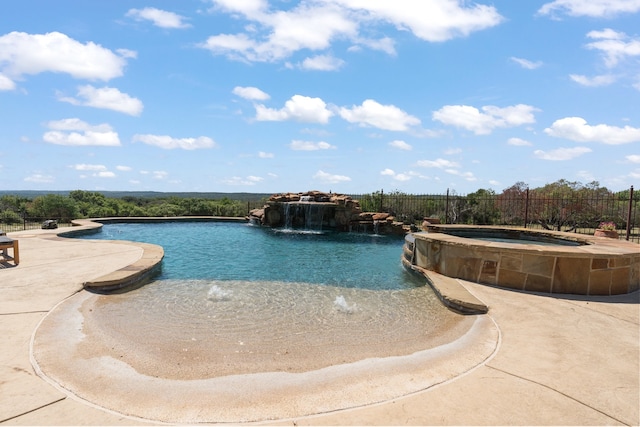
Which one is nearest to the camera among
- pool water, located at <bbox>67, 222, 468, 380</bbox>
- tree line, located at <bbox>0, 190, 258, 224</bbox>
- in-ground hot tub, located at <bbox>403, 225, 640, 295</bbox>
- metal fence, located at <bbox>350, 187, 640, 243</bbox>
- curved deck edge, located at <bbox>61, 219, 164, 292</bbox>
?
pool water, located at <bbox>67, 222, 468, 380</bbox>

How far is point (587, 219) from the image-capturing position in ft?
55.9

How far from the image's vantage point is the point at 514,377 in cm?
342

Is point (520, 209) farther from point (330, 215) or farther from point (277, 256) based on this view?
point (277, 256)

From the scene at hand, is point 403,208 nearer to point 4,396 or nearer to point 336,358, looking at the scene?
point 336,358

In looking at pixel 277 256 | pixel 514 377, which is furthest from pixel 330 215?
pixel 514 377

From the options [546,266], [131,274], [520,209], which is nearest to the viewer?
[546,266]

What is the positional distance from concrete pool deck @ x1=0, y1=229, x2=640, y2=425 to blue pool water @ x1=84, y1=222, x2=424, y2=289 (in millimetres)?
2838

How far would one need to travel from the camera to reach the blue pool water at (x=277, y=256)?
824 cm

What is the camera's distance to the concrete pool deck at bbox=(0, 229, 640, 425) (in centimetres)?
279

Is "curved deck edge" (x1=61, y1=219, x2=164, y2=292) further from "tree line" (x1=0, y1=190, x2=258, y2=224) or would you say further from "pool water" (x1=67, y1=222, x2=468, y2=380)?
"tree line" (x1=0, y1=190, x2=258, y2=224)

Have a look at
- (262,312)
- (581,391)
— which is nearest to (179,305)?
(262,312)

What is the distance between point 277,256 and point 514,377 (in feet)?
26.7

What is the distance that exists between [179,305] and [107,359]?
7.05 feet

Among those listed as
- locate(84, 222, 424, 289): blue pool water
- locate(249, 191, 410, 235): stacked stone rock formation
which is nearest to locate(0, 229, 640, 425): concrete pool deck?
locate(84, 222, 424, 289): blue pool water
